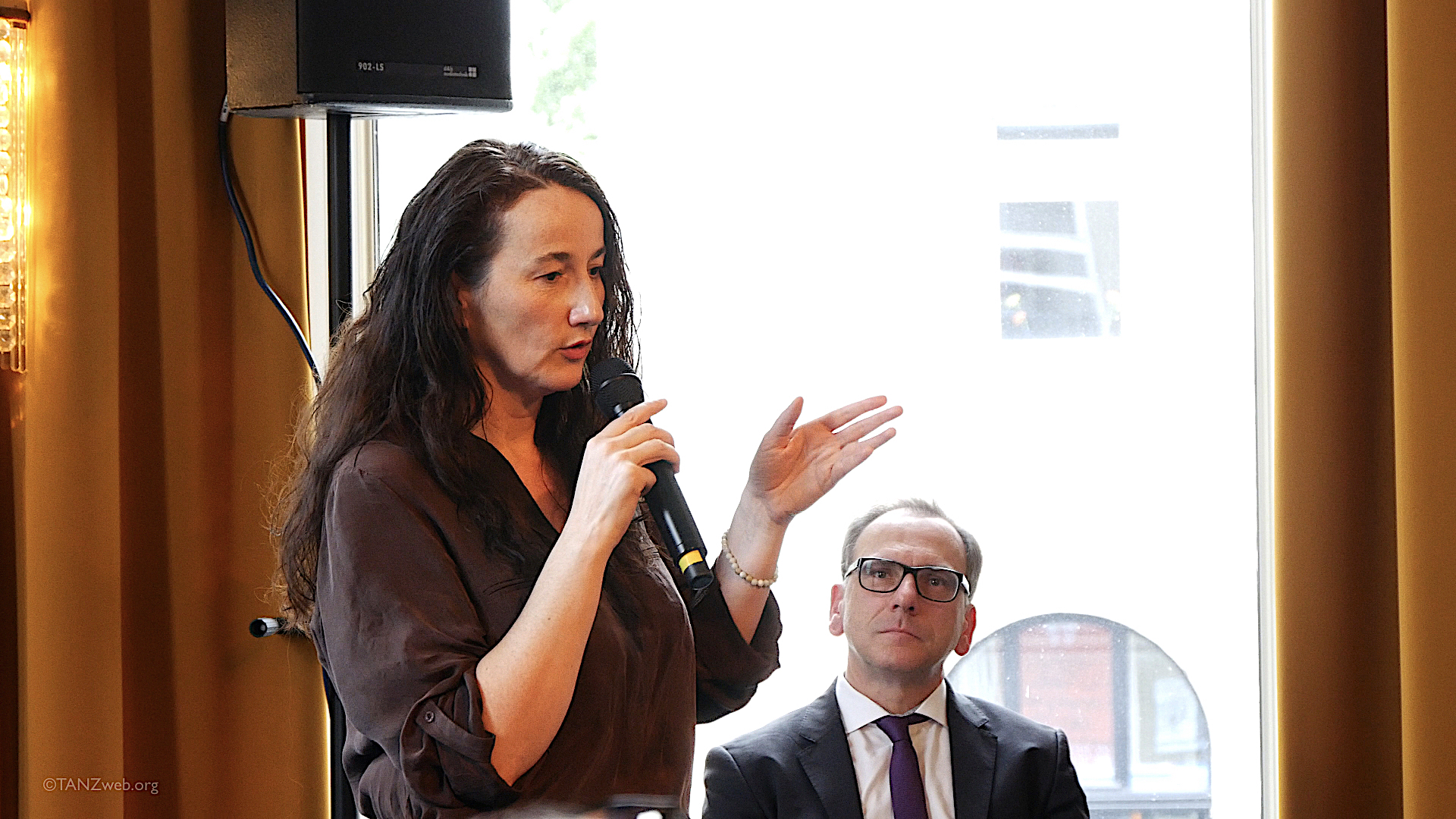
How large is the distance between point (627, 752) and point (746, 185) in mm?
1257

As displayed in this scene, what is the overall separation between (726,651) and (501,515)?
379 millimetres

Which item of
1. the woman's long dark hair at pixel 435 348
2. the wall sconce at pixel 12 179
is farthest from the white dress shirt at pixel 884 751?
the wall sconce at pixel 12 179

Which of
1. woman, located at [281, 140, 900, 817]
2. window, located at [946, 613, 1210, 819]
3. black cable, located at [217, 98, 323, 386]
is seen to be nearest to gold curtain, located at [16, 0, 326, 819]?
black cable, located at [217, 98, 323, 386]

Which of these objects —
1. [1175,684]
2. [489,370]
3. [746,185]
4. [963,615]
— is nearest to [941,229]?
[746,185]

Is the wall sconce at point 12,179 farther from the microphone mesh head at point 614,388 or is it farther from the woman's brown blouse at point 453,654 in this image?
the microphone mesh head at point 614,388

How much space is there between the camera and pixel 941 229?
92.3 inches

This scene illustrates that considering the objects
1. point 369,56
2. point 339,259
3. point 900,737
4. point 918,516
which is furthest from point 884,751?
point 369,56

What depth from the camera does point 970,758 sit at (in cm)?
191

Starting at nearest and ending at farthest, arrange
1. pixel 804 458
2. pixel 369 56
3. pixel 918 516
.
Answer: pixel 804 458 → pixel 369 56 → pixel 918 516

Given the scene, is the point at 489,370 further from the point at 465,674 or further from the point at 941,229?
the point at 941,229

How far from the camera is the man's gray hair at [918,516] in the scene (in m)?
1.97

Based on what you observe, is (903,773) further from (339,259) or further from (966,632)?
(339,259)

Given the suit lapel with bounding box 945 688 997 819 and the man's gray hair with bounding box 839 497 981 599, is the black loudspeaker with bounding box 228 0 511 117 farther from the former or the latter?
the suit lapel with bounding box 945 688 997 819

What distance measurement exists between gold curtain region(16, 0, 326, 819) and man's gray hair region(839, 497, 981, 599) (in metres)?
0.92
